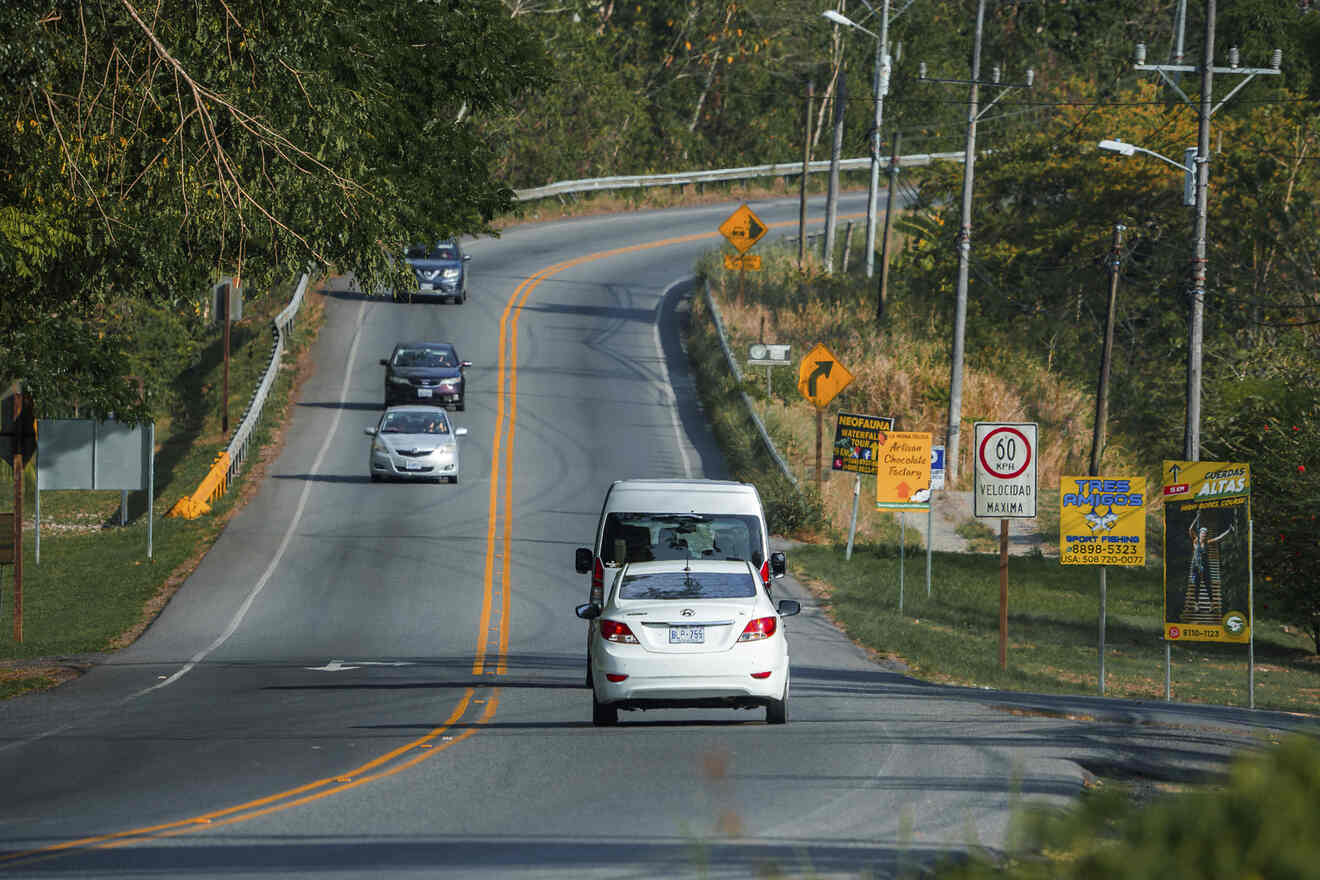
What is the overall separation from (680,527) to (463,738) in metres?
4.05

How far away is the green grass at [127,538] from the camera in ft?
82.1

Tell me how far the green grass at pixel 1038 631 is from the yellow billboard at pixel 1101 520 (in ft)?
6.05

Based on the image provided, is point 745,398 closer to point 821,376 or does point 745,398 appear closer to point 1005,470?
point 821,376

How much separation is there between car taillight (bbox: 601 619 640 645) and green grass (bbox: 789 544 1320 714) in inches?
320

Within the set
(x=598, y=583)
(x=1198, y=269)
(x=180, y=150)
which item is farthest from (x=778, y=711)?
(x=1198, y=269)

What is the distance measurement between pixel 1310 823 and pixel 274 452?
38501 mm

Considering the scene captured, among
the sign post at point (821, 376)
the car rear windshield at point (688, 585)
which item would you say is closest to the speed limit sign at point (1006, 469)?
the car rear windshield at point (688, 585)

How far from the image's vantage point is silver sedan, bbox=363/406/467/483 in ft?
124

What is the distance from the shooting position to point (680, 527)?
17.5 meters

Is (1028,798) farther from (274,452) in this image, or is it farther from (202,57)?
(274,452)

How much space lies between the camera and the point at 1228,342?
51875 mm

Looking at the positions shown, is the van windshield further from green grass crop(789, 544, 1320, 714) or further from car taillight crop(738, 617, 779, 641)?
green grass crop(789, 544, 1320, 714)

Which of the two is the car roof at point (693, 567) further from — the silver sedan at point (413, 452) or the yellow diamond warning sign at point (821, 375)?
the silver sedan at point (413, 452)

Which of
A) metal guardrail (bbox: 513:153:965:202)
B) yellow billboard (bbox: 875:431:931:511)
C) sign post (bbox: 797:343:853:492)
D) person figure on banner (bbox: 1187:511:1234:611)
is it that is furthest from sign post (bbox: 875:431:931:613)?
metal guardrail (bbox: 513:153:965:202)
